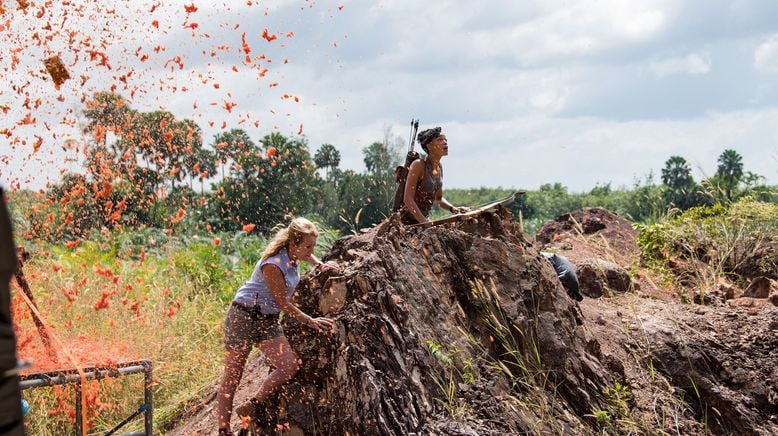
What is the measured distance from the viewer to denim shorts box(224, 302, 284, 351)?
4.77 m

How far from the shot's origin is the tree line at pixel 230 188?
886cm

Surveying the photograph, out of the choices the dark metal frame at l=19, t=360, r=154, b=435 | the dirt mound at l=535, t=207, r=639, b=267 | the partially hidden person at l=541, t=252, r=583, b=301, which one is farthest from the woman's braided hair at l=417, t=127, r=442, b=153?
the dirt mound at l=535, t=207, r=639, b=267

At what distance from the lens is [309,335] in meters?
4.56

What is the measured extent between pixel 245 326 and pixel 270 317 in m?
0.15

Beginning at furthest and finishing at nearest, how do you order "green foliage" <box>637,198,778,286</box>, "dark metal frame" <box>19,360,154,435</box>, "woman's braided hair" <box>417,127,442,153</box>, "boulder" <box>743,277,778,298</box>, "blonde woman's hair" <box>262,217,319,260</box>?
"green foliage" <box>637,198,778,286</box> < "boulder" <box>743,277,778,298</box> < "woman's braided hair" <box>417,127,442,153</box> < "blonde woman's hair" <box>262,217,319,260</box> < "dark metal frame" <box>19,360,154,435</box>

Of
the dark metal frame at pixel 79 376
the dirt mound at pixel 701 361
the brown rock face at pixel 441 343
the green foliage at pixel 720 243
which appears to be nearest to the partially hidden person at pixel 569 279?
the dirt mound at pixel 701 361

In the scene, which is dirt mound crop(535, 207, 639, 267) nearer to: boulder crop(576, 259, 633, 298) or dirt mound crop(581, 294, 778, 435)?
boulder crop(576, 259, 633, 298)

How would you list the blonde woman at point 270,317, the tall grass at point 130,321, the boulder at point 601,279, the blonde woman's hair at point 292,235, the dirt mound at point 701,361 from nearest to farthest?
the blonde woman at point 270,317 → the blonde woman's hair at point 292,235 → the dirt mound at point 701,361 → the tall grass at point 130,321 → the boulder at point 601,279

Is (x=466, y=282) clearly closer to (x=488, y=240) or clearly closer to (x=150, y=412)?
(x=488, y=240)

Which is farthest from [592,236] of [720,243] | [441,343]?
[441,343]

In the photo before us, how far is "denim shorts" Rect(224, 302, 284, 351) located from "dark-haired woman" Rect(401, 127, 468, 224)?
1437 millimetres

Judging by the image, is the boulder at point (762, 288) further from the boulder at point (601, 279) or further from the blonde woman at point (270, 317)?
the blonde woman at point (270, 317)

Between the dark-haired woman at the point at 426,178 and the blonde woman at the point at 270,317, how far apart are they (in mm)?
1155

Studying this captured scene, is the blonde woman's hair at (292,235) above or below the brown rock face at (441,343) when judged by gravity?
above
